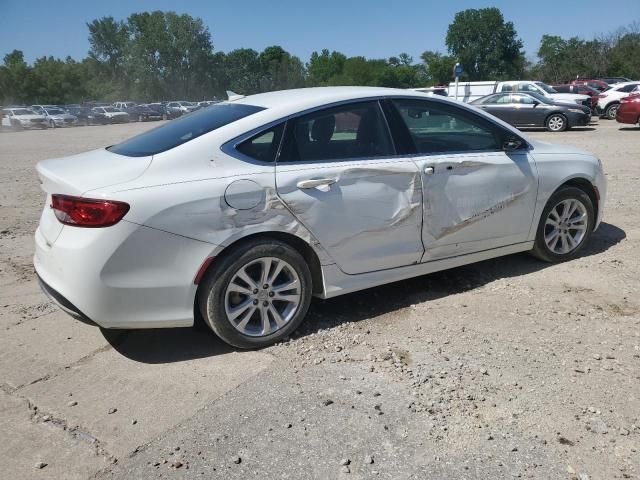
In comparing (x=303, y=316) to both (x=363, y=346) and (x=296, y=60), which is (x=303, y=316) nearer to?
(x=363, y=346)

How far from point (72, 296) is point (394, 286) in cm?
250

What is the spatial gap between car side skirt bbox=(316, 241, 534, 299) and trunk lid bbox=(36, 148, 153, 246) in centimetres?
137

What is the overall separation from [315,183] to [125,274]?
1.27 metres

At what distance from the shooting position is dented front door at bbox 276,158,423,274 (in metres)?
3.51

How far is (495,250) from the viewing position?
450 cm

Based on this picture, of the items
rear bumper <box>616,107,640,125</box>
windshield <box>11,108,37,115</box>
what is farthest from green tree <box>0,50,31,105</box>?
rear bumper <box>616,107,640,125</box>

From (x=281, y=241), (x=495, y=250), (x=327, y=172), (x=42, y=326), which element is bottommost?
(x=42, y=326)

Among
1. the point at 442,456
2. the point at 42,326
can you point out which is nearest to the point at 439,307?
the point at 442,456

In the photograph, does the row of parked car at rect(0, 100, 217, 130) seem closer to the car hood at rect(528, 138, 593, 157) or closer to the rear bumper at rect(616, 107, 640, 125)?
the rear bumper at rect(616, 107, 640, 125)

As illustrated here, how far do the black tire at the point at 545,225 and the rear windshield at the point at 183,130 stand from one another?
266 centimetres

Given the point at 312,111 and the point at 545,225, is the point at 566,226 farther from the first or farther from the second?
the point at 312,111

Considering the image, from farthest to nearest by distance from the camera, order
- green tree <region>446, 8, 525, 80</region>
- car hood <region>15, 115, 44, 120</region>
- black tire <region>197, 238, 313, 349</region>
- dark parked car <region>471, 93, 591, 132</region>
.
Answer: green tree <region>446, 8, 525, 80</region> → car hood <region>15, 115, 44, 120</region> → dark parked car <region>471, 93, 591, 132</region> → black tire <region>197, 238, 313, 349</region>

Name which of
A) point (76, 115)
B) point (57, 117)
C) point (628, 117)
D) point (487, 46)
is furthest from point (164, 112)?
point (487, 46)

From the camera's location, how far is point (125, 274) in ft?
10.2
